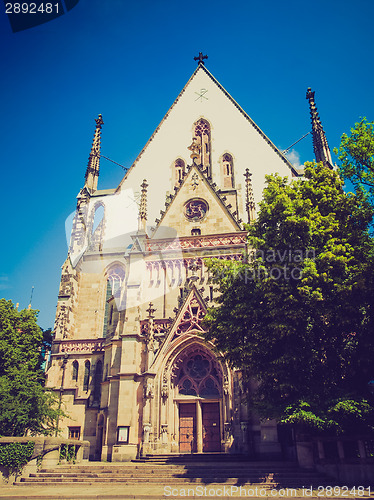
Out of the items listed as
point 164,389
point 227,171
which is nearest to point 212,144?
point 227,171

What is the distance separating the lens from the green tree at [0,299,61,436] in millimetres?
18500

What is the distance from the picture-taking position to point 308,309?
522 inches

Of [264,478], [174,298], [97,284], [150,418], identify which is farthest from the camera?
[97,284]

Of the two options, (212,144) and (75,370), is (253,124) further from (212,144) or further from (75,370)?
(75,370)

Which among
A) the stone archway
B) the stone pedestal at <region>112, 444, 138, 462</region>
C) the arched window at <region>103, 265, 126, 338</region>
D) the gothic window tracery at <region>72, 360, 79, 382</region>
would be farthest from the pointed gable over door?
the stone pedestal at <region>112, 444, 138, 462</region>

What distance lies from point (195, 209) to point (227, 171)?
5291mm

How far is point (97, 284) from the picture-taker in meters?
27.7

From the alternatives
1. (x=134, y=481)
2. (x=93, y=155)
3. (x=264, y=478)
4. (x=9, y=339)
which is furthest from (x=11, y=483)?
(x=93, y=155)

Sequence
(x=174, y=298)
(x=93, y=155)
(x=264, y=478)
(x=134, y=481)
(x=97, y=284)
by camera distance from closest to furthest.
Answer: (x=264, y=478), (x=134, y=481), (x=174, y=298), (x=97, y=284), (x=93, y=155)

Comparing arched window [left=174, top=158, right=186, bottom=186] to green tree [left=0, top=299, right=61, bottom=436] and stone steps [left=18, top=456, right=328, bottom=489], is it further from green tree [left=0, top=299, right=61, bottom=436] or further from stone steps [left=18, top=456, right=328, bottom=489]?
stone steps [left=18, top=456, right=328, bottom=489]

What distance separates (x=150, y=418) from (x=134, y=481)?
568 cm

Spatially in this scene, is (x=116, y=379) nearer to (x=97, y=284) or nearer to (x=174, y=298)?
(x=174, y=298)

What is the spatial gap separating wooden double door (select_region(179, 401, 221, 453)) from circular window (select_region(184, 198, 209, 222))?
11.9m

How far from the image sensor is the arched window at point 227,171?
29359 mm
